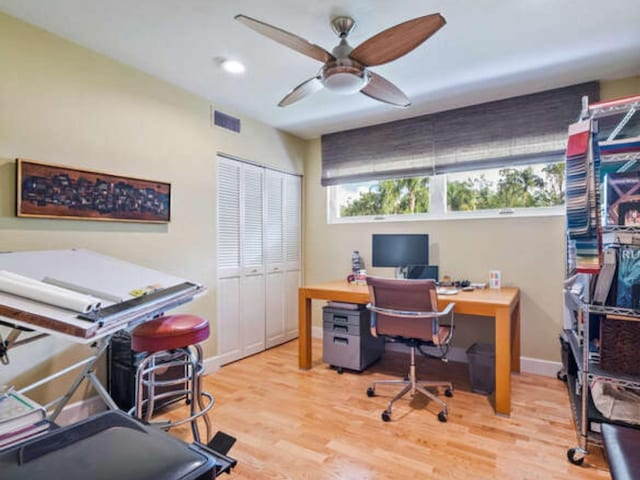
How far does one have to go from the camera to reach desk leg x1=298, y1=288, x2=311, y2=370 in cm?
315

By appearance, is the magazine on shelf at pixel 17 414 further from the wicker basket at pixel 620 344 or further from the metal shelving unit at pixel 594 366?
the wicker basket at pixel 620 344

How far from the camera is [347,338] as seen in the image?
3.09 m

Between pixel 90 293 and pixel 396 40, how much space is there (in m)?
1.78

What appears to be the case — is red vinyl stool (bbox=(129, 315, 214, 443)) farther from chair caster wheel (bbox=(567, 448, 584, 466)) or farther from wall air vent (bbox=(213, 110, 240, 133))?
wall air vent (bbox=(213, 110, 240, 133))

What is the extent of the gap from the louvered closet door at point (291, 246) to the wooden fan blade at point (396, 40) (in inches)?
88.6

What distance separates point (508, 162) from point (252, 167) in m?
2.38

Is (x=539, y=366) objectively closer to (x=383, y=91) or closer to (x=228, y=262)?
(x=383, y=91)

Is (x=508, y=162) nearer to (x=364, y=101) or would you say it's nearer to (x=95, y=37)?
(x=364, y=101)

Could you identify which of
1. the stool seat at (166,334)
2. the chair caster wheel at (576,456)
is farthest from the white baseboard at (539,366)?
the stool seat at (166,334)

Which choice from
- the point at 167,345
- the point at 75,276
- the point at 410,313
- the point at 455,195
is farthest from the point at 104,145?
the point at 455,195

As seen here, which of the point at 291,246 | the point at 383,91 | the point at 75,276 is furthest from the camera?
the point at 291,246

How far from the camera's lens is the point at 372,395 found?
8.62ft

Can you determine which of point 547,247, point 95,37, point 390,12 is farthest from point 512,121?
point 95,37

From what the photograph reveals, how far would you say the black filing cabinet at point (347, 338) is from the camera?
120 inches
